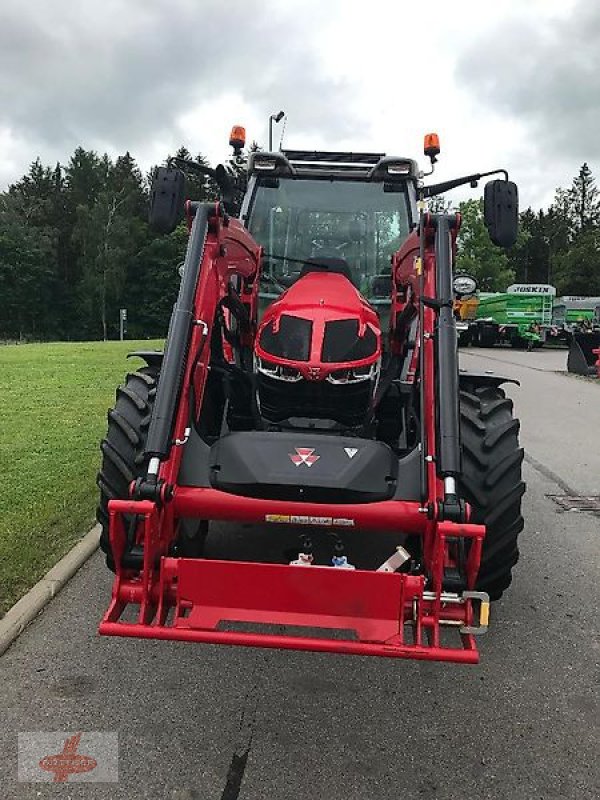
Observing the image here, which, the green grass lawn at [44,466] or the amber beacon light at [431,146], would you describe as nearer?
the green grass lawn at [44,466]

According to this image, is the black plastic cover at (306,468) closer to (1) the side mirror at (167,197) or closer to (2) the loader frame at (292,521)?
(2) the loader frame at (292,521)

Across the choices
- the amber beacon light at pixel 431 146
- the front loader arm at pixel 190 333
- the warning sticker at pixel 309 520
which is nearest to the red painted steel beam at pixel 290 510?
the warning sticker at pixel 309 520

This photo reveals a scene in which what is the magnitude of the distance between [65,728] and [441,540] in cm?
165

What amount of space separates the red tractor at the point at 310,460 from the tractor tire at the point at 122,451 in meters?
0.01

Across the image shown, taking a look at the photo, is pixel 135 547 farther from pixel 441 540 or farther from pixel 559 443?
pixel 559 443

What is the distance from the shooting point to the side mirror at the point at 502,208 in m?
3.67

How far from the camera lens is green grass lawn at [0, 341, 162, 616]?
4.55m

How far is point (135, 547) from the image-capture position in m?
2.99

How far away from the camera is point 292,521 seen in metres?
3.06

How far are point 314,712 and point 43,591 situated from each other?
5.75 ft

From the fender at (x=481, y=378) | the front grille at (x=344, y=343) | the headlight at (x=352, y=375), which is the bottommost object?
the fender at (x=481, y=378)

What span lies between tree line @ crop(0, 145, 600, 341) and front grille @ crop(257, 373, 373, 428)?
49163mm

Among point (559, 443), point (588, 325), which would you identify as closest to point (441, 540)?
point (559, 443)

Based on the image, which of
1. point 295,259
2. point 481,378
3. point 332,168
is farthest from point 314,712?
point 332,168
